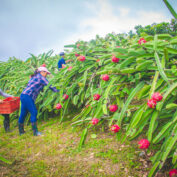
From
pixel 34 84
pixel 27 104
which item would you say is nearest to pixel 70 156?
pixel 27 104

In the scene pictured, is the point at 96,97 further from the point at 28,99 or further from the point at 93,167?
the point at 28,99

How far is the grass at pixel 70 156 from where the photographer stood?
2.24 metres

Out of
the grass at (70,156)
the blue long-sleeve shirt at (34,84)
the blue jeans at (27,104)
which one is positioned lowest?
the grass at (70,156)

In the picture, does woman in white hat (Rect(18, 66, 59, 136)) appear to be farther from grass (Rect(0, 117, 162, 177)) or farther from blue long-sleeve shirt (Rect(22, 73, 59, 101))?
grass (Rect(0, 117, 162, 177))

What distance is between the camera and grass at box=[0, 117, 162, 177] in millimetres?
2235

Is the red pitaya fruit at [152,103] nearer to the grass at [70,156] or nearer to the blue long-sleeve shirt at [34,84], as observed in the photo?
the grass at [70,156]

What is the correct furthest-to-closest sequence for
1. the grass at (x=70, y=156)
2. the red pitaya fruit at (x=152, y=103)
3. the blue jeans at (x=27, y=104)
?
1. the blue jeans at (x=27, y=104)
2. the grass at (x=70, y=156)
3. the red pitaya fruit at (x=152, y=103)

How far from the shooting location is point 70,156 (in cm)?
263

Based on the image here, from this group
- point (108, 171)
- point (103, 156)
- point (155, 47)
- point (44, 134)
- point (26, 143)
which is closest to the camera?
point (155, 47)

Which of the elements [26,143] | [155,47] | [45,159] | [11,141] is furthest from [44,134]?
[155,47]

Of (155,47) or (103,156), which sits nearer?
(155,47)

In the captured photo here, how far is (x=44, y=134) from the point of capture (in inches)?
140

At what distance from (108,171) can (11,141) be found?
2395 millimetres

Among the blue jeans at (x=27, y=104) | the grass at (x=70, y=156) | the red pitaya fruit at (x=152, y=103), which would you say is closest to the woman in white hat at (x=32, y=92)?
the blue jeans at (x=27, y=104)
